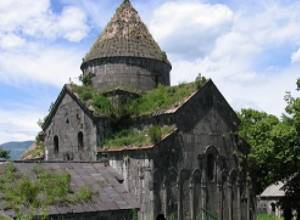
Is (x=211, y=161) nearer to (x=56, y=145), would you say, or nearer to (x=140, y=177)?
(x=140, y=177)

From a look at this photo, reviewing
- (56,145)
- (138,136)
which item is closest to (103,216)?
(138,136)

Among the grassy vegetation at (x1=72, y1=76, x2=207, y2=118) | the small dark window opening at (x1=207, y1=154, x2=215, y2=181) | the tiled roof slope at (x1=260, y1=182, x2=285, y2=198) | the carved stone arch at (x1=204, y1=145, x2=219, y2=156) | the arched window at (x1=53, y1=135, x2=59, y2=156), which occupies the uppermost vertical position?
the grassy vegetation at (x1=72, y1=76, x2=207, y2=118)

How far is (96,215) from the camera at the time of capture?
18.1m

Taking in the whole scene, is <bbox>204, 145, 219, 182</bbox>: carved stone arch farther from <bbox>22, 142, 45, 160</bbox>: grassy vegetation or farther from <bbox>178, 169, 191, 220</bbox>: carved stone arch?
<bbox>22, 142, 45, 160</bbox>: grassy vegetation

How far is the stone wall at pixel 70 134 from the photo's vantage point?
22719mm

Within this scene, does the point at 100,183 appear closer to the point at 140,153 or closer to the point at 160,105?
the point at 140,153

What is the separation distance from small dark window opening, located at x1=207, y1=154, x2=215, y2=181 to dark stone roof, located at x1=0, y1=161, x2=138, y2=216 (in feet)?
13.1

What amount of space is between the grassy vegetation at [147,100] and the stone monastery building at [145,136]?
5 cm

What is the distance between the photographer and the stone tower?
24.6 m

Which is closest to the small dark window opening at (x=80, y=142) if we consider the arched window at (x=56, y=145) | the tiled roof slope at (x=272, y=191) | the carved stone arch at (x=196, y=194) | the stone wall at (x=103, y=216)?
the arched window at (x=56, y=145)

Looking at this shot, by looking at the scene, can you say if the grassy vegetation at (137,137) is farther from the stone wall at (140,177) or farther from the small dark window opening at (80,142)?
the small dark window opening at (80,142)

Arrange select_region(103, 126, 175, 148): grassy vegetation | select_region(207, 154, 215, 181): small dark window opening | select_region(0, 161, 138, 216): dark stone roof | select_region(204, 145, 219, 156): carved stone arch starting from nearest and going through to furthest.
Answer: select_region(0, 161, 138, 216): dark stone roof → select_region(103, 126, 175, 148): grassy vegetation → select_region(204, 145, 219, 156): carved stone arch → select_region(207, 154, 215, 181): small dark window opening

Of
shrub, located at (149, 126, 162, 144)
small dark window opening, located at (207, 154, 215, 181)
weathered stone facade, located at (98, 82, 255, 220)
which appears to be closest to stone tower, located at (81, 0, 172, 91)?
weathered stone facade, located at (98, 82, 255, 220)

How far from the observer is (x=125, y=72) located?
24625 mm
